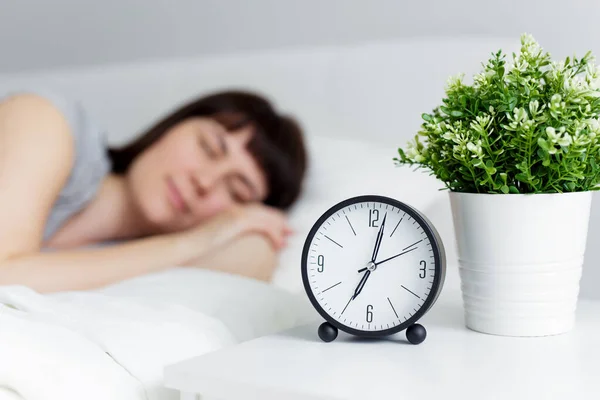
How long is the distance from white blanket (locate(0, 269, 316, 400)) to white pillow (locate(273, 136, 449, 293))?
36 cm

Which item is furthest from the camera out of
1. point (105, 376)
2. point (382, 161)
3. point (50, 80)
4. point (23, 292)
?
point (50, 80)

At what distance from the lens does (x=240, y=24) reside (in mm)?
1819

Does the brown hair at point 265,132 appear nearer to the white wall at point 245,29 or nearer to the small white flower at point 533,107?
the white wall at point 245,29

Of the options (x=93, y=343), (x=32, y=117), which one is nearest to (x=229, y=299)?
(x=93, y=343)

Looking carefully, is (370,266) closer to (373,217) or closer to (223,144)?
(373,217)

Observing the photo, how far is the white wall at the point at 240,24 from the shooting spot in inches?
53.5

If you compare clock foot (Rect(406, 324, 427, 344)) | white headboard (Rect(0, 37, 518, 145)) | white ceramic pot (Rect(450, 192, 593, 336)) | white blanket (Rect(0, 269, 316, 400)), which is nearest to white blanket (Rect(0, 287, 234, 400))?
white blanket (Rect(0, 269, 316, 400))

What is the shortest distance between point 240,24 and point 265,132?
12.9 inches

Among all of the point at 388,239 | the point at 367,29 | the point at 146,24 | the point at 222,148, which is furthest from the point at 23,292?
the point at 146,24

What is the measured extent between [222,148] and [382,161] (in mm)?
429

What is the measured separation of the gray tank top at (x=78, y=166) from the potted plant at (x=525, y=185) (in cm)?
113

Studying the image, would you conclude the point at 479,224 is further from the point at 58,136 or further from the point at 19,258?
the point at 58,136

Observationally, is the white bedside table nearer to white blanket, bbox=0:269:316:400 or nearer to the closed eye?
white blanket, bbox=0:269:316:400

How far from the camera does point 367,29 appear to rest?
161 cm
